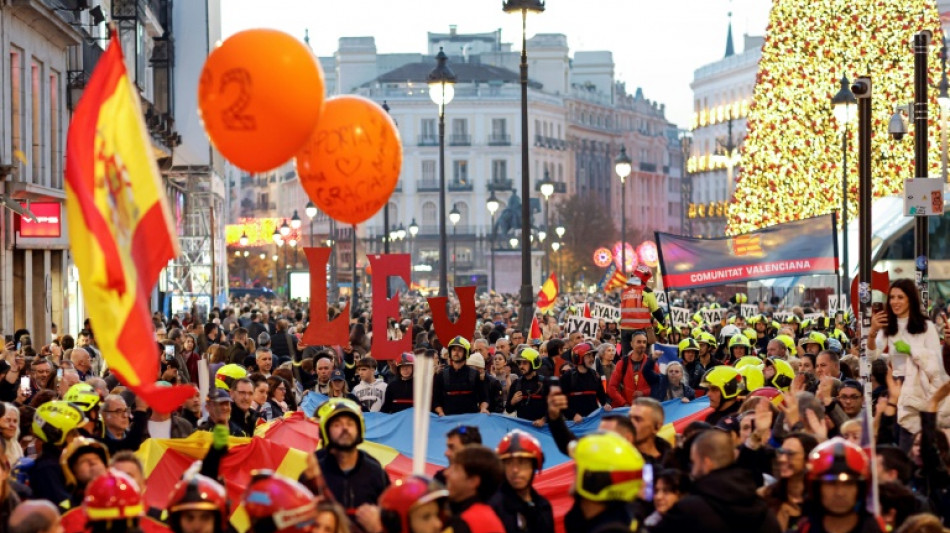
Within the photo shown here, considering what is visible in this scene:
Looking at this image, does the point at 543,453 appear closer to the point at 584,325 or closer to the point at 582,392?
the point at 582,392

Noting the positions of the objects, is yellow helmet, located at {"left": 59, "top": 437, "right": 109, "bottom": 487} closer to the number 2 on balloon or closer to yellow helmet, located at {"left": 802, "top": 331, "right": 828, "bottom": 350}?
the number 2 on balloon

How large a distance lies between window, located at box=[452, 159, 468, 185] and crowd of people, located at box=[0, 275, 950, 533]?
110 metres

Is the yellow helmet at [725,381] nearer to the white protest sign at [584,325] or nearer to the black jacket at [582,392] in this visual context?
the black jacket at [582,392]

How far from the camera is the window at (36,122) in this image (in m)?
34.8

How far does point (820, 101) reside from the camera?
5644 cm

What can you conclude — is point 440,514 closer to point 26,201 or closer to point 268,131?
point 268,131

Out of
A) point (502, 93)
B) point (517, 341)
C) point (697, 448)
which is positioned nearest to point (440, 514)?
point (697, 448)

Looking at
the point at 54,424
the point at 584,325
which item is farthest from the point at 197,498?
the point at 584,325

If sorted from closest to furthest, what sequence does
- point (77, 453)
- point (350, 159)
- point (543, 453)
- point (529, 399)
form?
point (77, 453)
point (350, 159)
point (543, 453)
point (529, 399)

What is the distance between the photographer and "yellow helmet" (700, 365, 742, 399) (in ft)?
42.3

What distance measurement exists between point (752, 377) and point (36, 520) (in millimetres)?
7142

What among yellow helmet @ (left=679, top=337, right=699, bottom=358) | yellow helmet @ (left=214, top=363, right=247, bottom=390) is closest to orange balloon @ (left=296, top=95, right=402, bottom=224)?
yellow helmet @ (left=214, top=363, right=247, bottom=390)

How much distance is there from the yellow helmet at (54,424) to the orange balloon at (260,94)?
1809 mm

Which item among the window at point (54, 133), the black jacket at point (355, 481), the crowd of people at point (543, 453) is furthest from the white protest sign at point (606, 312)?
the black jacket at point (355, 481)
